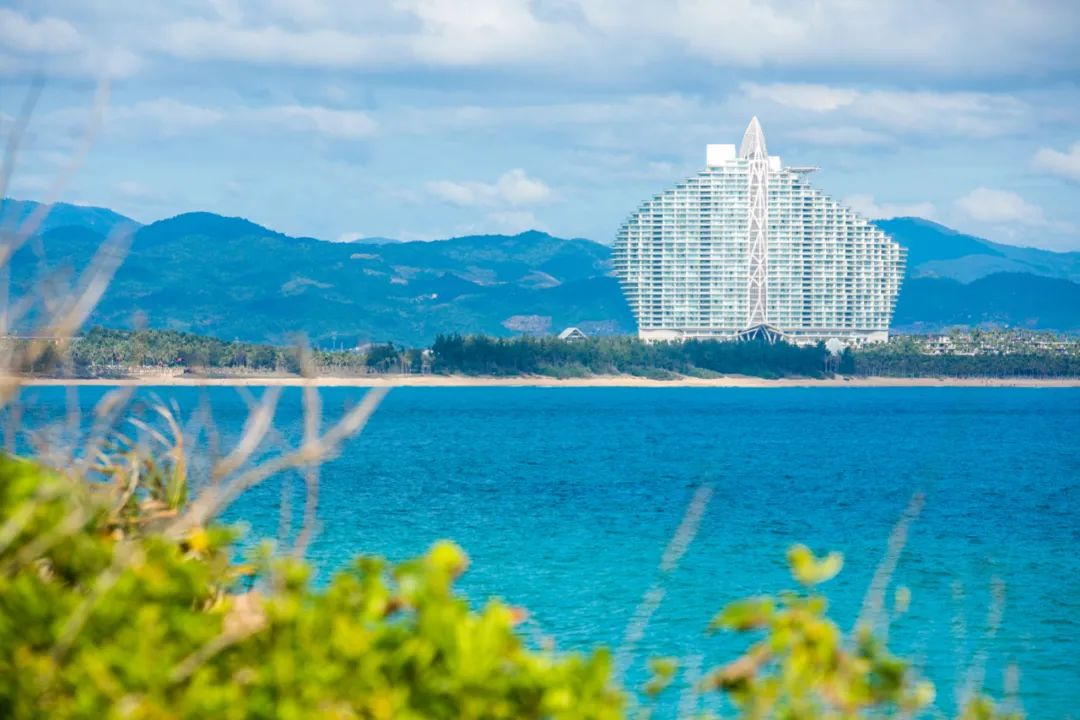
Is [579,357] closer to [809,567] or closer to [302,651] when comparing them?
[809,567]

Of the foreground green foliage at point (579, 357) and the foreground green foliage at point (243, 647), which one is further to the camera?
the foreground green foliage at point (579, 357)

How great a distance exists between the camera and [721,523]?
1722 inches

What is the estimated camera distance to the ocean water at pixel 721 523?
2444 cm

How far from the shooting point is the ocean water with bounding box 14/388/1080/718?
24.4 metres

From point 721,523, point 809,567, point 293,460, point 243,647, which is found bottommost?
point 721,523

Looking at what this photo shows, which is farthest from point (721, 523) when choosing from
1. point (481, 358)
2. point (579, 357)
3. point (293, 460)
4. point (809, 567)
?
point (579, 357)

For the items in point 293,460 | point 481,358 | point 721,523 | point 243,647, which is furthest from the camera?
point 481,358

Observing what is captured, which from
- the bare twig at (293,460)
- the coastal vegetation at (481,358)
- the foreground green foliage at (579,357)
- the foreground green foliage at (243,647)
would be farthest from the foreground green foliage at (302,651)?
the foreground green foliage at (579,357)

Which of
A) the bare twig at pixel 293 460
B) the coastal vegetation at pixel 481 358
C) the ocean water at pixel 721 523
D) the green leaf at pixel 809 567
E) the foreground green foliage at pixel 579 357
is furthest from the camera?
the foreground green foliage at pixel 579 357

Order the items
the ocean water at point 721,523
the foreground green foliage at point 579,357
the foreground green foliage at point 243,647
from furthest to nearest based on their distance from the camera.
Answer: the foreground green foliage at point 579,357, the ocean water at point 721,523, the foreground green foliage at point 243,647

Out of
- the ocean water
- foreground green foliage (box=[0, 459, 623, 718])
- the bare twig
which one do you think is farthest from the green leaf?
the bare twig

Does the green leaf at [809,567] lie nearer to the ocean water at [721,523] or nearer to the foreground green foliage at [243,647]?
the foreground green foliage at [243,647]

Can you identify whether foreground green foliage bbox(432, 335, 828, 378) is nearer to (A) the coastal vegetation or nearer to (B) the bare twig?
(A) the coastal vegetation

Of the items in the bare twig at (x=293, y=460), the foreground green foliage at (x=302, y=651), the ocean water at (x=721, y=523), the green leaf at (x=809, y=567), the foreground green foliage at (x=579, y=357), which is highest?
the bare twig at (x=293, y=460)
